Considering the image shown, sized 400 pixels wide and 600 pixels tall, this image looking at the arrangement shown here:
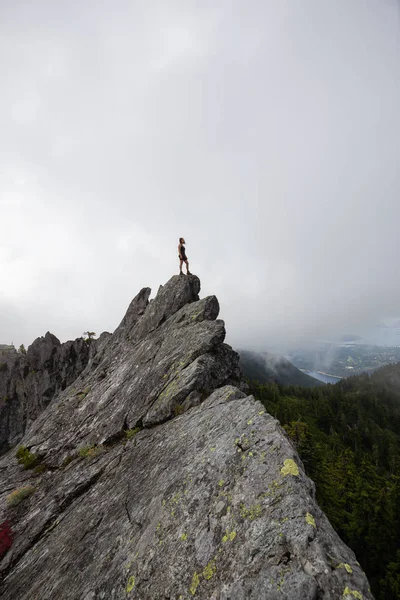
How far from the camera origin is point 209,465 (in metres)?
9.46

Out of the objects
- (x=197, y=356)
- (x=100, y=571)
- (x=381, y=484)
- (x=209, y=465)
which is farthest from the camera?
(x=381, y=484)

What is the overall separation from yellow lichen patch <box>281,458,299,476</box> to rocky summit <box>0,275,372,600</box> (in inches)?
1.2

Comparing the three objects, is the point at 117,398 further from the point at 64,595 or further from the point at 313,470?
the point at 313,470

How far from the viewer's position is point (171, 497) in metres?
9.25

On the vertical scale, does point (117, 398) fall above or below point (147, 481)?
above

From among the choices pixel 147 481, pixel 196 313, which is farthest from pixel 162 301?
pixel 147 481

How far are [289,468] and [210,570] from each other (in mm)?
3326

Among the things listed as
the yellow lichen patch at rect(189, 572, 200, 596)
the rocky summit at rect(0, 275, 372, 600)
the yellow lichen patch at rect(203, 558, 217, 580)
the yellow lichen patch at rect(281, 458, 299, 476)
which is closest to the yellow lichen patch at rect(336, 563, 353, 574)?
the rocky summit at rect(0, 275, 372, 600)

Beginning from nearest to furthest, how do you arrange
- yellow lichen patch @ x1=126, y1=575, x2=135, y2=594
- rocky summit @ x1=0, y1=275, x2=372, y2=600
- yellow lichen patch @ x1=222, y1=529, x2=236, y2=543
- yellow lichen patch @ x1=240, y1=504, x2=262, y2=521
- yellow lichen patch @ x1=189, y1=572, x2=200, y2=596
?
rocky summit @ x1=0, y1=275, x2=372, y2=600
yellow lichen patch @ x1=189, y1=572, x2=200, y2=596
yellow lichen patch @ x1=222, y1=529, x2=236, y2=543
yellow lichen patch @ x1=240, y1=504, x2=262, y2=521
yellow lichen patch @ x1=126, y1=575, x2=135, y2=594

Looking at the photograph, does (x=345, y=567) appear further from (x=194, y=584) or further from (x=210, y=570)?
(x=194, y=584)

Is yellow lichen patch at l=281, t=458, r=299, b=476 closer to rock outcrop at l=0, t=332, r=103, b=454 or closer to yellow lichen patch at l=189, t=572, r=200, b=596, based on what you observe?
yellow lichen patch at l=189, t=572, r=200, b=596

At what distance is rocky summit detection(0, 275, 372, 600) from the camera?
5996 mm

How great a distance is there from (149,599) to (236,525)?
3222mm

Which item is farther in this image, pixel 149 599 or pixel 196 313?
pixel 196 313
